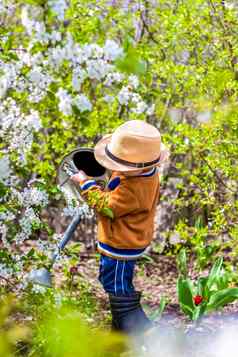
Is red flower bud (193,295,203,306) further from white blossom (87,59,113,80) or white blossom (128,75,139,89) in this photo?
white blossom (87,59,113,80)

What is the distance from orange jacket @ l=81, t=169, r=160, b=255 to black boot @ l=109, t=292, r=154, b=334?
1.01 ft

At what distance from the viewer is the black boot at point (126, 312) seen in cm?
346

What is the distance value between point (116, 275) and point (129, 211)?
38 cm

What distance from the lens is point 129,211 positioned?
3289mm

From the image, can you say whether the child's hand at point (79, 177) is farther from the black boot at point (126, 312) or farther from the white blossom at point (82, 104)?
the white blossom at point (82, 104)

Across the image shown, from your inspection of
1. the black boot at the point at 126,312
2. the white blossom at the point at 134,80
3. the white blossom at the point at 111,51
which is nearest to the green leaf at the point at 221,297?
the black boot at the point at 126,312

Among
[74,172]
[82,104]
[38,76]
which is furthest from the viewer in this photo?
[74,172]

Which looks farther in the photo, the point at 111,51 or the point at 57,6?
the point at 111,51

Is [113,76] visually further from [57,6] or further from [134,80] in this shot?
[57,6]

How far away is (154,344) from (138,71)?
2681mm

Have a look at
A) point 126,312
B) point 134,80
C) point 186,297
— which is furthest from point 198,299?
point 134,80

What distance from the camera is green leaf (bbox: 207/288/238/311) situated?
12.8ft

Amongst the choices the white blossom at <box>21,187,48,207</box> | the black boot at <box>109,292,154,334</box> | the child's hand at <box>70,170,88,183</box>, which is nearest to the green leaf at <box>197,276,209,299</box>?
the black boot at <box>109,292,154,334</box>

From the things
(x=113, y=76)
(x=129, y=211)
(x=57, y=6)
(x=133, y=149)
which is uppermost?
(x=57, y=6)
